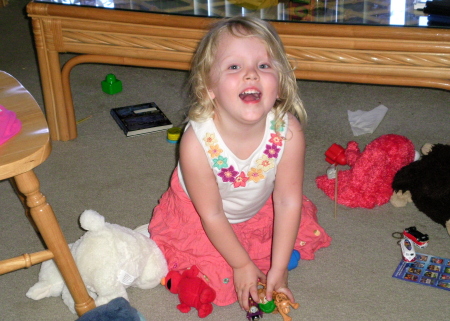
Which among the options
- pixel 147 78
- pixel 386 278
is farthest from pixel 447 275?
pixel 147 78

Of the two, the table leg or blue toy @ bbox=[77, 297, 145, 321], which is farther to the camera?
the table leg

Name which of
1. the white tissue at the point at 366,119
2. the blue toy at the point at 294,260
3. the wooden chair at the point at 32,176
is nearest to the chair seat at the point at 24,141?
the wooden chair at the point at 32,176

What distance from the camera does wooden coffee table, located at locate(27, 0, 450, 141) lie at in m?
1.30

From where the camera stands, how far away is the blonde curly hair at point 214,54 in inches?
41.1

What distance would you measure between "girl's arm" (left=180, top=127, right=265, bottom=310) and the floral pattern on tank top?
0.03 metres

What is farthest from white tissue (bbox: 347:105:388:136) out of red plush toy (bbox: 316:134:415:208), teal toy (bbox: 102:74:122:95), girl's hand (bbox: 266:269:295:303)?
teal toy (bbox: 102:74:122:95)

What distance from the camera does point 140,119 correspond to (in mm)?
1798

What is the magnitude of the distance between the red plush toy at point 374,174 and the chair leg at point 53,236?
693 mm

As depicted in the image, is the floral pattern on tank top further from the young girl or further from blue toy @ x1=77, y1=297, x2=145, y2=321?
blue toy @ x1=77, y1=297, x2=145, y2=321

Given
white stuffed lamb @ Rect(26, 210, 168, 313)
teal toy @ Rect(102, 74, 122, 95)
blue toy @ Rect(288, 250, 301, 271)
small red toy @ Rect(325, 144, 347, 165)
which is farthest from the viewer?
teal toy @ Rect(102, 74, 122, 95)

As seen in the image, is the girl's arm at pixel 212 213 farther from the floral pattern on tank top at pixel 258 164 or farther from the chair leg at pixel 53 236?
the chair leg at pixel 53 236

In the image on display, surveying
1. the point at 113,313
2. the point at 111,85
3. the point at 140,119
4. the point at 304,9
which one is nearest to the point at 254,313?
the point at 113,313

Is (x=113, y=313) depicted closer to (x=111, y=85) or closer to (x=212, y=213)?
(x=212, y=213)

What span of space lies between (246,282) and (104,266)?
28 cm
